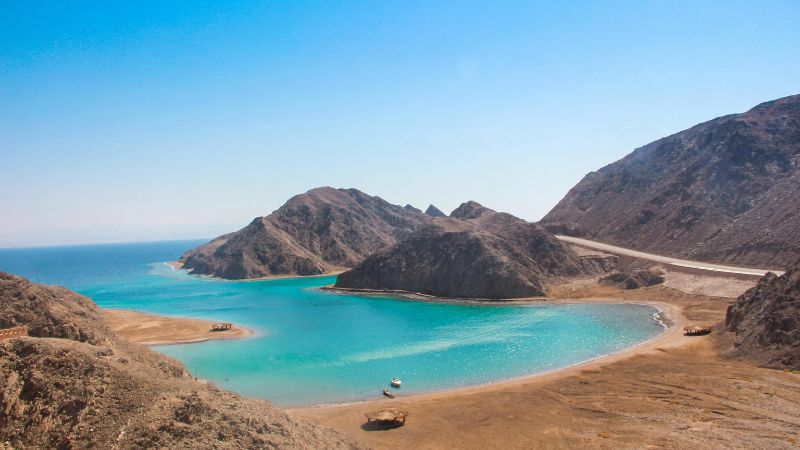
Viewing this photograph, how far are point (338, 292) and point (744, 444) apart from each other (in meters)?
90.7

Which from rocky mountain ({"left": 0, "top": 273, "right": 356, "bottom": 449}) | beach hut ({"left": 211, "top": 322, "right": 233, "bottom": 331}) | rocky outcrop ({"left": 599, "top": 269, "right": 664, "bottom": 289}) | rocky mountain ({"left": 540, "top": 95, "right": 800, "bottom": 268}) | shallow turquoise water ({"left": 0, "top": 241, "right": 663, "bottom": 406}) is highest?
rocky mountain ({"left": 540, "top": 95, "right": 800, "bottom": 268})

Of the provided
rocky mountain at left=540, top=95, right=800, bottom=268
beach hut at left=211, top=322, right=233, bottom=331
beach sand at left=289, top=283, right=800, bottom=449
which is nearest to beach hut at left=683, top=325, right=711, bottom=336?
beach sand at left=289, top=283, right=800, bottom=449

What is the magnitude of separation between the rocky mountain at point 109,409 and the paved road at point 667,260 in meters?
72.5

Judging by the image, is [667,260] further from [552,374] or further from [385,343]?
[552,374]

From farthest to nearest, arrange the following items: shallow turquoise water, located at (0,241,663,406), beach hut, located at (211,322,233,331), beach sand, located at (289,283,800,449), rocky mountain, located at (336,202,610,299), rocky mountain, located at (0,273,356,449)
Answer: rocky mountain, located at (336,202,610,299) → beach hut, located at (211,322,233,331) → shallow turquoise water, located at (0,241,663,406) → beach sand, located at (289,283,800,449) → rocky mountain, located at (0,273,356,449)

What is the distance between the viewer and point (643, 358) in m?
41.9

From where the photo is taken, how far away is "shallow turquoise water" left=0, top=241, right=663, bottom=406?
4156cm

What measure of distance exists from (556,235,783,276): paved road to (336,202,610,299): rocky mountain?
7.20 meters

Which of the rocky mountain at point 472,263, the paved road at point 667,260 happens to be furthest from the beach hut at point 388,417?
the paved road at point 667,260

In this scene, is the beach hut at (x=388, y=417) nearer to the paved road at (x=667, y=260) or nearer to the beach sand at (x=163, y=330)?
the beach sand at (x=163, y=330)

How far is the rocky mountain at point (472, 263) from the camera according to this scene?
88938mm

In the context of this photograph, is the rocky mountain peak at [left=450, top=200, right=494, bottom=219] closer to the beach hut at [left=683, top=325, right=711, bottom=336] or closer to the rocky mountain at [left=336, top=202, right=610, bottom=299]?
the rocky mountain at [left=336, top=202, right=610, bottom=299]

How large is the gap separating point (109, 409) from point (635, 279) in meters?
80.5

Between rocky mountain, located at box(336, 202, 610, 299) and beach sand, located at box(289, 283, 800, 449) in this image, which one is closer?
beach sand, located at box(289, 283, 800, 449)
